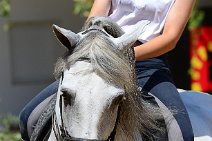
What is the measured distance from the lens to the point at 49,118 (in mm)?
2658

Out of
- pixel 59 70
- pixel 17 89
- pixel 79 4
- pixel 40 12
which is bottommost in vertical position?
pixel 17 89

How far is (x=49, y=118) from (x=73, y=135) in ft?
1.68

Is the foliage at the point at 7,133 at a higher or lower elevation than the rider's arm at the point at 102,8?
lower

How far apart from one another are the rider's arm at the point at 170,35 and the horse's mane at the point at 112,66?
297 mm

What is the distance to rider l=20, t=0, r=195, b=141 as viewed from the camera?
2.79 metres

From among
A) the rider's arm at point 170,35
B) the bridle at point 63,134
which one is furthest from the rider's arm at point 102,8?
the bridle at point 63,134

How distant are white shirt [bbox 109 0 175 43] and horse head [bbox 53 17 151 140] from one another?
20.4 inches

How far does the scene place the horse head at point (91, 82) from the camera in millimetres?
2152

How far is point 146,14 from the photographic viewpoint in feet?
9.43

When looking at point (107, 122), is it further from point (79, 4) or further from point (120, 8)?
point (79, 4)

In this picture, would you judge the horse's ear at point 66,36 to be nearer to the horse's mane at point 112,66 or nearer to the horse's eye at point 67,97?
the horse's mane at point 112,66

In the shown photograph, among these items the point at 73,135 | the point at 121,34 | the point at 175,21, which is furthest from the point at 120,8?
the point at 73,135

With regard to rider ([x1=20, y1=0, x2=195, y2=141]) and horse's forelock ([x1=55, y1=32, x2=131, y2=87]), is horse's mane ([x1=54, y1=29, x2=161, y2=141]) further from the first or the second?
rider ([x1=20, y1=0, x2=195, y2=141])

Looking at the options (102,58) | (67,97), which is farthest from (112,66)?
(67,97)
